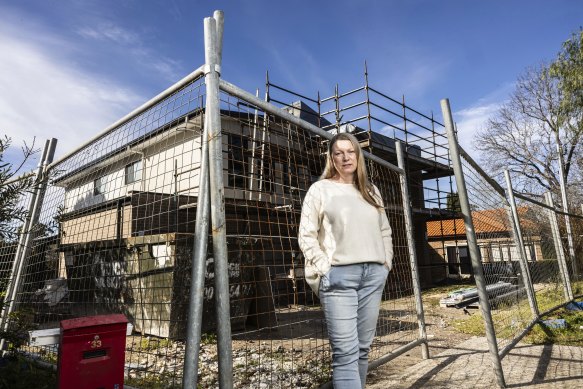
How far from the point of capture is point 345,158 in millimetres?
2238

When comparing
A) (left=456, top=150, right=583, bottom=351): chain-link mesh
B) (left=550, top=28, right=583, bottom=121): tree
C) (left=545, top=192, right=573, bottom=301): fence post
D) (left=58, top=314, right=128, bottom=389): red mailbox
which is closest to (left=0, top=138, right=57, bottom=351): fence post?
(left=58, top=314, right=128, bottom=389): red mailbox

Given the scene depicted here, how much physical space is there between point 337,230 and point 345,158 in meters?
0.47

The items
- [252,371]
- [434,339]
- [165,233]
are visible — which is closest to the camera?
[252,371]

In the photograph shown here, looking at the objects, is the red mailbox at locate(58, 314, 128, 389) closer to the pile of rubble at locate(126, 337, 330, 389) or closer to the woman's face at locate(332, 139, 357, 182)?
the pile of rubble at locate(126, 337, 330, 389)

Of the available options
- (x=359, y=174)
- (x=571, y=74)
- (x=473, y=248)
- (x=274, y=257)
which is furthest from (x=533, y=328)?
(x=571, y=74)

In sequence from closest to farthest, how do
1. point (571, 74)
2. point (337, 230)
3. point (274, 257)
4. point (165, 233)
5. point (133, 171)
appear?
point (337, 230)
point (133, 171)
point (274, 257)
point (165, 233)
point (571, 74)

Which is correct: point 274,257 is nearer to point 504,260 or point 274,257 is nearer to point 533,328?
point 504,260

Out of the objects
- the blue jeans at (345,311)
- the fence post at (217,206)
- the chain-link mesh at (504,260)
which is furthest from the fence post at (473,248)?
the fence post at (217,206)

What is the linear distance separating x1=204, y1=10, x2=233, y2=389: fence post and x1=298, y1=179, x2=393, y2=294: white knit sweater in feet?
1.46

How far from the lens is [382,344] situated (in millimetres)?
4848

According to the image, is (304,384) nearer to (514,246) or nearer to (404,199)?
(404,199)

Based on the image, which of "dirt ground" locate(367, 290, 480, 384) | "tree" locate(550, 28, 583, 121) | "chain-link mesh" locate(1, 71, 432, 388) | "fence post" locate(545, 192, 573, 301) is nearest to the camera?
"chain-link mesh" locate(1, 71, 432, 388)

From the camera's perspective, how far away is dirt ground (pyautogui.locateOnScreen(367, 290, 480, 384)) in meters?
3.65

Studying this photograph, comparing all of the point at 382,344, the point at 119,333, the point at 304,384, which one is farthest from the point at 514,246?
the point at 119,333
